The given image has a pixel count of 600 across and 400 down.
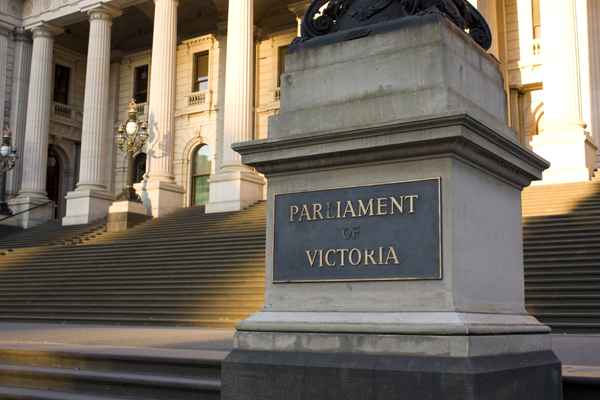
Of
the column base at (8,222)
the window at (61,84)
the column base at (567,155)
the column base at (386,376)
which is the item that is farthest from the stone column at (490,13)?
the window at (61,84)

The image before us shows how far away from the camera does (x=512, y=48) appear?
2762 centimetres

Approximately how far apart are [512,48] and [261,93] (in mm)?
12321

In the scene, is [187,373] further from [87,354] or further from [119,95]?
[119,95]

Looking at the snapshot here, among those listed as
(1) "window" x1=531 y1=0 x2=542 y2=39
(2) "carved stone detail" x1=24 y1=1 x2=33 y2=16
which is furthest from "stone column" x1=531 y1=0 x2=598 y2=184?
(2) "carved stone detail" x1=24 y1=1 x2=33 y2=16

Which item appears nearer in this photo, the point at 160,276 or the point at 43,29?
the point at 160,276

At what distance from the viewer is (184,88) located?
36.5m

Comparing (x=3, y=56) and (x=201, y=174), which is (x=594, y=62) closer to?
(x=201, y=174)

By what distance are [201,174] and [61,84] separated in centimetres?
1028

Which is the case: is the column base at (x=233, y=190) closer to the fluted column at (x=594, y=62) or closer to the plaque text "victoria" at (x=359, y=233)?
the fluted column at (x=594, y=62)

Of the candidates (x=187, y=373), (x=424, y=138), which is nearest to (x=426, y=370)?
(x=424, y=138)

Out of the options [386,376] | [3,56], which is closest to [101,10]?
[3,56]

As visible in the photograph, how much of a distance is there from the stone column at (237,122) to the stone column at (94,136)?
660 cm

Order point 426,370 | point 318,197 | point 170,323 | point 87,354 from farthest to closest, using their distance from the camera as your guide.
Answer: point 170,323 → point 87,354 → point 318,197 → point 426,370

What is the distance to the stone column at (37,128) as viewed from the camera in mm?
32125
